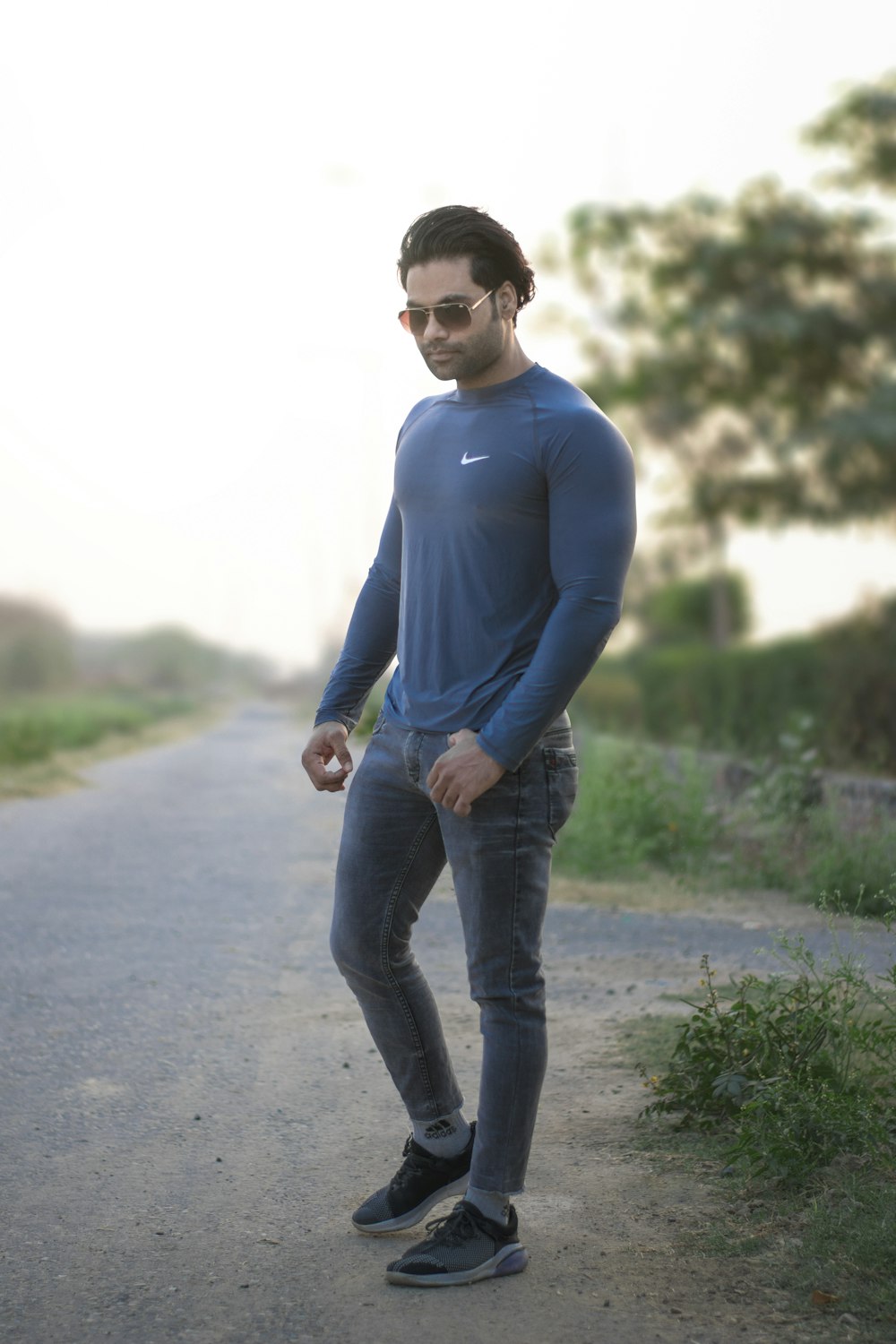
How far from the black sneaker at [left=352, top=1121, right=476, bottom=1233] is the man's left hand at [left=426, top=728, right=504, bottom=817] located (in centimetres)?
94

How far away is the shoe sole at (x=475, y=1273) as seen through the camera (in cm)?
322

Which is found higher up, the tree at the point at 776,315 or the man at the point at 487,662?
the tree at the point at 776,315

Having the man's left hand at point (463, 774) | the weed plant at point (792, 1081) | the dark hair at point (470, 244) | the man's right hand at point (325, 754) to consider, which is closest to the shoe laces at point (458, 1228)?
the weed plant at point (792, 1081)

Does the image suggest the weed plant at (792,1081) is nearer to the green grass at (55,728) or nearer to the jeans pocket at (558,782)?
the jeans pocket at (558,782)

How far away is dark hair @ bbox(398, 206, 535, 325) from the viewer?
329 centimetres

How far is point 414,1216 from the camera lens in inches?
140

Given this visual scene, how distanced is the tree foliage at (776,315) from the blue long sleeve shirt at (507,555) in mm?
14467

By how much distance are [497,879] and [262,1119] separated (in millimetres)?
1842

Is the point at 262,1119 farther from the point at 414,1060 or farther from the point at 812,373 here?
the point at 812,373

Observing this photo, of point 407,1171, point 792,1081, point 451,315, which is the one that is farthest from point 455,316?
point 792,1081

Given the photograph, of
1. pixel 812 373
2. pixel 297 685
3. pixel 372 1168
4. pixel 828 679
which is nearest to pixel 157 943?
pixel 372 1168

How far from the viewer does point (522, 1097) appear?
325 cm

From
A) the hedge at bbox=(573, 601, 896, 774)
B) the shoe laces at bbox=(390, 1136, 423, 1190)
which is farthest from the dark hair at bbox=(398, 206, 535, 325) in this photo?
the hedge at bbox=(573, 601, 896, 774)

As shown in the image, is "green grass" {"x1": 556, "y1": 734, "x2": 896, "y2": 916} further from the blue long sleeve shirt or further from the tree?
the tree
